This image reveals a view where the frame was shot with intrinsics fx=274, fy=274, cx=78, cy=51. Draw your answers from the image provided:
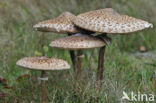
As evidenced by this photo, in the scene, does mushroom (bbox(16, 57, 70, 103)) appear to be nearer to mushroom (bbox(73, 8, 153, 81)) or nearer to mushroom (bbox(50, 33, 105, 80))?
mushroom (bbox(50, 33, 105, 80))

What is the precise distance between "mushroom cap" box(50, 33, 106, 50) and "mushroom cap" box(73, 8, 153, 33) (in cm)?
16

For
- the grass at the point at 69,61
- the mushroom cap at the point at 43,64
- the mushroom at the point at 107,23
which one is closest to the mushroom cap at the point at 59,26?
the mushroom at the point at 107,23

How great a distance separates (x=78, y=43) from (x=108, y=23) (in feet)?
1.56

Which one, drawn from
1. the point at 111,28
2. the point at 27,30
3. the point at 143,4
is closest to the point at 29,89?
the point at 111,28

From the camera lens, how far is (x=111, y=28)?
353 centimetres

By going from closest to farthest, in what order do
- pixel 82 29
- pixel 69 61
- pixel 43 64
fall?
1. pixel 43 64
2. pixel 82 29
3. pixel 69 61

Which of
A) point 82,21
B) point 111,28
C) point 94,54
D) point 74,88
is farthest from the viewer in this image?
point 94,54

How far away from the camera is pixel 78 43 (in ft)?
11.7

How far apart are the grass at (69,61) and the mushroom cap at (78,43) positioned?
63 cm

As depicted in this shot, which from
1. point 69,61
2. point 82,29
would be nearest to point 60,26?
point 82,29

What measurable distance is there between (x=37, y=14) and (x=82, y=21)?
13.5ft

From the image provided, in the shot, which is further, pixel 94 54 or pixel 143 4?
pixel 143 4

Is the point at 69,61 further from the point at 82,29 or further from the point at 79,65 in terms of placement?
the point at 82,29

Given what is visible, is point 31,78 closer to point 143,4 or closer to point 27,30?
point 27,30
